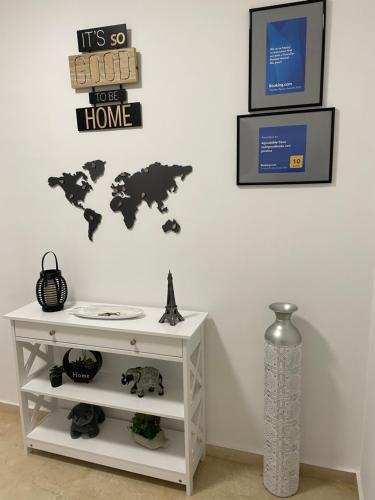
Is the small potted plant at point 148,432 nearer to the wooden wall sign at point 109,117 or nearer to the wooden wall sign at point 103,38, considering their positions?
the wooden wall sign at point 109,117

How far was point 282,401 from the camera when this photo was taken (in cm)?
166

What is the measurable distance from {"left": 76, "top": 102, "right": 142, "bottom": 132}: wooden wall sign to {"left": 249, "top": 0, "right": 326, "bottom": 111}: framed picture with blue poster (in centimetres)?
59

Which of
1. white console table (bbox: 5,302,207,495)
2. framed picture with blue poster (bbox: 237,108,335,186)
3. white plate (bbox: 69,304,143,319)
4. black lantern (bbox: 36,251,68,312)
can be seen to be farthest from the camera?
black lantern (bbox: 36,251,68,312)

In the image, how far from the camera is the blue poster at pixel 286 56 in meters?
1.57

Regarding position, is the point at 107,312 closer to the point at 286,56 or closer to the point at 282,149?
the point at 282,149

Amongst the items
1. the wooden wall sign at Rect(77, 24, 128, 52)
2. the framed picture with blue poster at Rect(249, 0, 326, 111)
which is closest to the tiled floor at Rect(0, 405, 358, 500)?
the framed picture with blue poster at Rect(249, 0, 326, 111)

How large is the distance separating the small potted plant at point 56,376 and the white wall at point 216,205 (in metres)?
0.42

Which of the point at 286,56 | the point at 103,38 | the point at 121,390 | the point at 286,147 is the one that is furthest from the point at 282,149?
the point at 121,390

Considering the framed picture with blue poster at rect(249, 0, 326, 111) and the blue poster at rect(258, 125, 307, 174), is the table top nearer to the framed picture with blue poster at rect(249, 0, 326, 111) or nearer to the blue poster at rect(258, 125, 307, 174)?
the blue poster at rect(258, 125, 307, 174)

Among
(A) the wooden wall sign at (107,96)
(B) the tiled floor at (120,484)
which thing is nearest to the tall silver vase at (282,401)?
(B) the tiled floor at (120,484)

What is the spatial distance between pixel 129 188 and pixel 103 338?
2.55 feet

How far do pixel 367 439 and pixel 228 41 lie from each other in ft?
6.17

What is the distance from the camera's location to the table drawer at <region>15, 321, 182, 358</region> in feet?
5.60

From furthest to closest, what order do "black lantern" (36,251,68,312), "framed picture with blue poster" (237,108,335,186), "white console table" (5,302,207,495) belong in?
"black lantern" (36,251,68,312), "white console table" (5,302,207,495), "framed picture with blue poster" (237,108,335,186)
